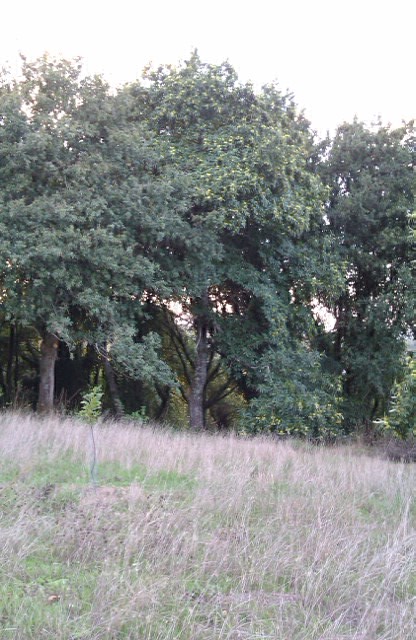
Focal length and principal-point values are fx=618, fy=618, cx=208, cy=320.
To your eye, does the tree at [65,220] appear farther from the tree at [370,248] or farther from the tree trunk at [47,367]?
the tree at [370,248]

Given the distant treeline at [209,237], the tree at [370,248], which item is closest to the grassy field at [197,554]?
the distant treeline at [209,237]

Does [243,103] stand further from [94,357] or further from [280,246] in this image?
[94,357]

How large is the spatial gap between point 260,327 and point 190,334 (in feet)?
12.1

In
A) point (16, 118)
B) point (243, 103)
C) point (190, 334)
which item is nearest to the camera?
point (16, 118)

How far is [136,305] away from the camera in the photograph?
14.4 metres

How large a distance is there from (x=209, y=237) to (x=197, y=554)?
35.9ft

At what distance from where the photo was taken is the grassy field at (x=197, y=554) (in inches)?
134

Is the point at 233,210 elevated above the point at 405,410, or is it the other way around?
the point at 233,210

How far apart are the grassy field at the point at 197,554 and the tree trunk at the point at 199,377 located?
1050 centimetres

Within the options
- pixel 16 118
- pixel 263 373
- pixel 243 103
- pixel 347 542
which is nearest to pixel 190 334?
pixel 263 373

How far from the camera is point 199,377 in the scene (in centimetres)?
1756

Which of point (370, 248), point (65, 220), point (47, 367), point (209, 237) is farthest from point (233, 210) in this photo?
point (370, 248)

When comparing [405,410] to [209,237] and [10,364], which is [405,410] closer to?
[209,237]

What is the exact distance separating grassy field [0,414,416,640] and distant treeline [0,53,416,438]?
5683 millimetres
